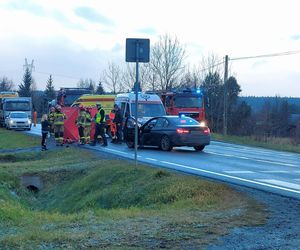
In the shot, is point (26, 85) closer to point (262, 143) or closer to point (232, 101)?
point (232, 101)

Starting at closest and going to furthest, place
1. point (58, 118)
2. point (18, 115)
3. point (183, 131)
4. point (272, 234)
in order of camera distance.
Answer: point (272, 234), point (183, 131), point (58, 118), point (18, 115)

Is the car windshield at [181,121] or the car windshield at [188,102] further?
the car windshield at [188,102]

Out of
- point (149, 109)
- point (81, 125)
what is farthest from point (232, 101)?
point (81, 125)

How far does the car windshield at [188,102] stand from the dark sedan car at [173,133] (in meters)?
14.1

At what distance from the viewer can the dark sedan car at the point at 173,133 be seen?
21062 mm

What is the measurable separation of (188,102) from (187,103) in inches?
4.0

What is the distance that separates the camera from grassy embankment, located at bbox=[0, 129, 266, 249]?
21.6ft

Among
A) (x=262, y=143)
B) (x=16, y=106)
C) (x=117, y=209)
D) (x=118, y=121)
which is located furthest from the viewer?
(x=16, y=106)

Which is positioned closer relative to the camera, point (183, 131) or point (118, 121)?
point (183, 131)

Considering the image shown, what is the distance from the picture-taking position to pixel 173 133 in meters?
21.1

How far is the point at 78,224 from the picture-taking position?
7582 millimetres

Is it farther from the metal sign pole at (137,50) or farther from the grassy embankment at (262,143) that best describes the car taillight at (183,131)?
the grassy embankment at (262,143)

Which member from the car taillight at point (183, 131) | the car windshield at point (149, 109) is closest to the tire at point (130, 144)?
the car taillight at point (183, 131)

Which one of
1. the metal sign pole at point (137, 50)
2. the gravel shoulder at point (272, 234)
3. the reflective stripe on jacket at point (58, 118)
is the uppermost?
the metal sign pole at point (137, 50)
